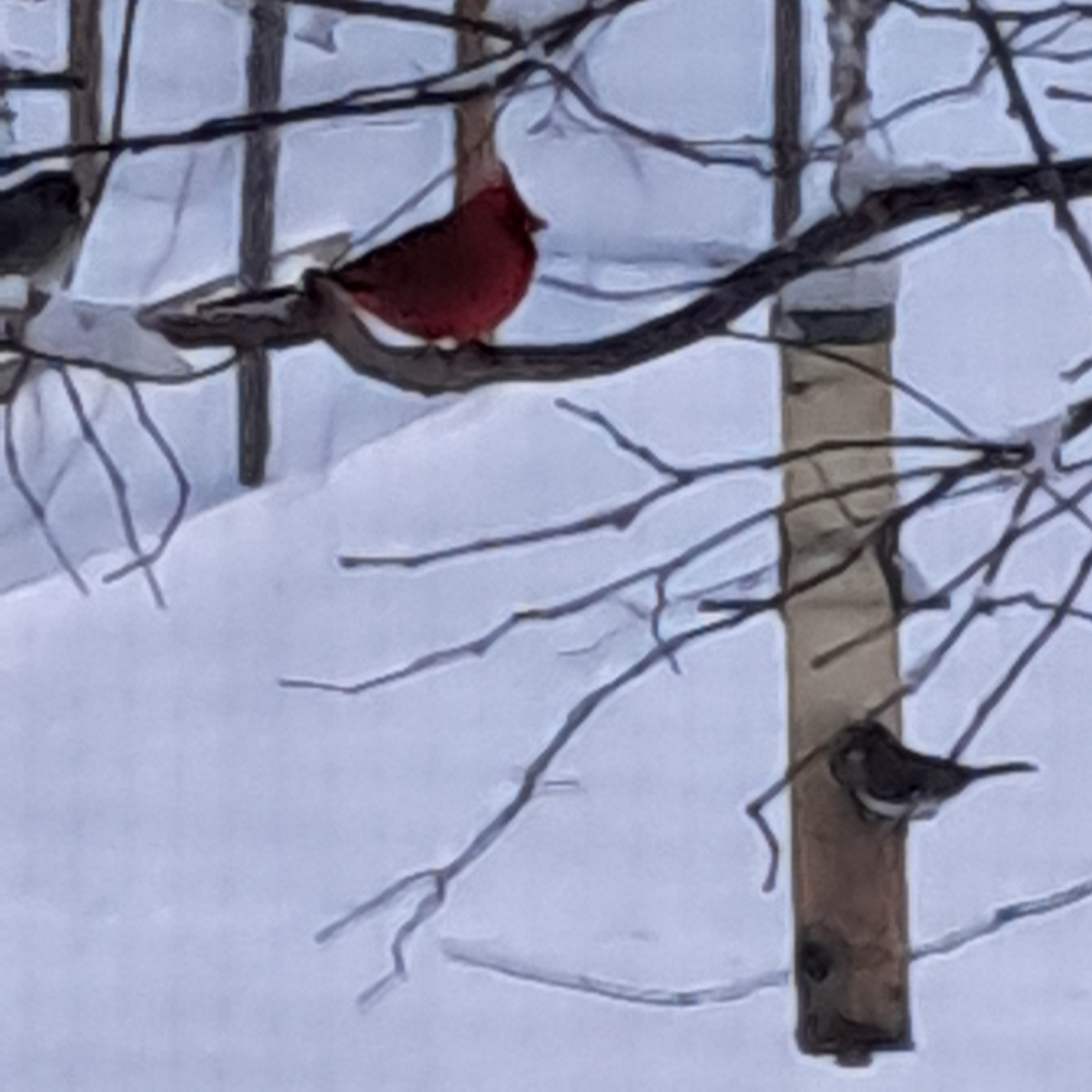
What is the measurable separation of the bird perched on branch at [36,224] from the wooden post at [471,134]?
0.25 meters

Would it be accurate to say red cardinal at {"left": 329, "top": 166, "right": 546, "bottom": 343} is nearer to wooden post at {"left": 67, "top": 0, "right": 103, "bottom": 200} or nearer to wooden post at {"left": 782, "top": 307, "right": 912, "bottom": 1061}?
wooden post at {"left": 782, "top": 307, "right": 912, "bottom": 1061}

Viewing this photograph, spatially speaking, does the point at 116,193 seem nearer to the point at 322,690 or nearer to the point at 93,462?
the point at 93,462

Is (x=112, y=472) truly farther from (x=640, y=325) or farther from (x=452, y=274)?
(x=640, y=325)

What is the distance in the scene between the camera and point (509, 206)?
133cm

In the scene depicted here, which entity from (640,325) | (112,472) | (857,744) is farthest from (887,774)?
(112,472)

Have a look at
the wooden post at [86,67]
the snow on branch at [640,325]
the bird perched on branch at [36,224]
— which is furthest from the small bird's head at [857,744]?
the wooden post at [86,67]

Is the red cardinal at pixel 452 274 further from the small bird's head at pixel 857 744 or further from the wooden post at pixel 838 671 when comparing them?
the small bird's head at pixel 857 744

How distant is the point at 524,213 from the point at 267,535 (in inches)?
18.6

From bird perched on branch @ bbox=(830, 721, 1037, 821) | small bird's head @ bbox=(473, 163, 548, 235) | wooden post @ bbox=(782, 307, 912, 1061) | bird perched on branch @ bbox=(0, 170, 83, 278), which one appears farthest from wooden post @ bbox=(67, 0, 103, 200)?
bird perched on branch @ bbox=(830, 721, 1037, 821)

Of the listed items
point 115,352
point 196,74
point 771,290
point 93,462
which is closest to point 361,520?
point 93,462

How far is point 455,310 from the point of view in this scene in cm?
128

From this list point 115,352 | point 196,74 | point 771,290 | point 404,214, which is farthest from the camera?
point 196,74

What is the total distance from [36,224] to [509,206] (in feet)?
0.91

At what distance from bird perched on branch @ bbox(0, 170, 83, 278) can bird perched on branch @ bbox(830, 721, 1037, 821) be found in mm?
545
